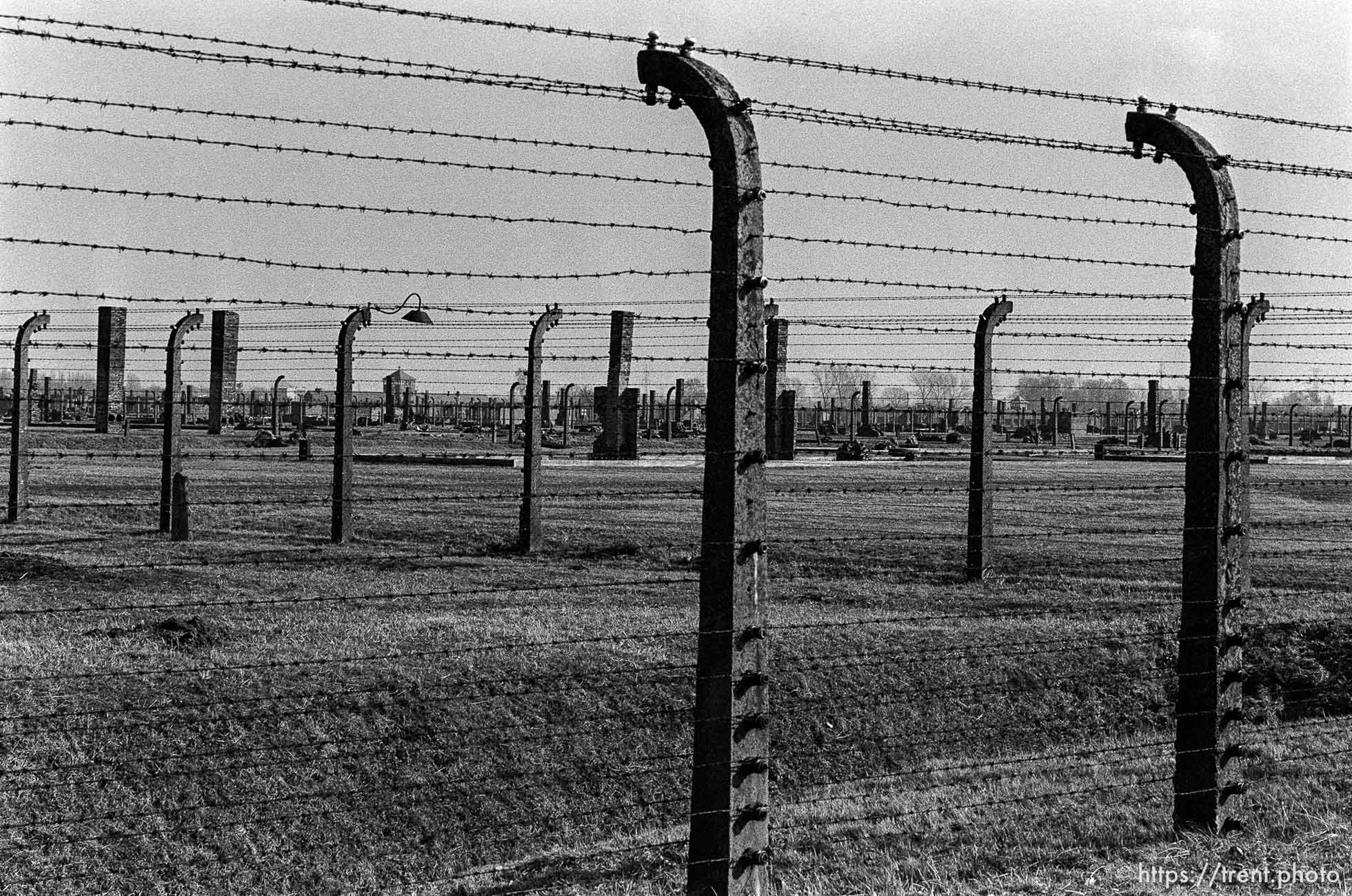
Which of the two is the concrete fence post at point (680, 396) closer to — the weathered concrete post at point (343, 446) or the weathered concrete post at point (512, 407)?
the weathered concrete post at point (512, 407)

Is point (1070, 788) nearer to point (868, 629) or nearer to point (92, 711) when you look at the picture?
point (868, 629)

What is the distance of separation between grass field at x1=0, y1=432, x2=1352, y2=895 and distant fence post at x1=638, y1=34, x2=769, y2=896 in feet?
1.71

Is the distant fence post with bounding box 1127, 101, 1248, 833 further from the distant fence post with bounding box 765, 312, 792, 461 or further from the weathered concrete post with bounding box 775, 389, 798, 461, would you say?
the weathered concrete post with bounding box 775, 389, 798, 461

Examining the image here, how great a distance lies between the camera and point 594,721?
27.2 feet

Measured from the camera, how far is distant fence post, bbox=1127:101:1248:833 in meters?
5.48

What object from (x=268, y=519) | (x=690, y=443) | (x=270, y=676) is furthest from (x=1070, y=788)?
(x=690, y=443)

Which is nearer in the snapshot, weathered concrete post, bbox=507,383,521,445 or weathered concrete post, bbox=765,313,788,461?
weathered concrete post, bbox=507,383,521,445

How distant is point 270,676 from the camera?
8273mm

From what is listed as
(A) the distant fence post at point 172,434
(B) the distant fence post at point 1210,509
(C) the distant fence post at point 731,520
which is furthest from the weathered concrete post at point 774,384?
(C) the distant fence post at point 731,520

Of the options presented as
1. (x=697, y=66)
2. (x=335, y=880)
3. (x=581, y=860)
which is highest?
(x=697, y=66)

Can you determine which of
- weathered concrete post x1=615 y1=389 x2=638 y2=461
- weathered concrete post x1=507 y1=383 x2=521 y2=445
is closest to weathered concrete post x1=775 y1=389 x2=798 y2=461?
weathered concrete post x1=615 y1=389 x2=638 y2=461

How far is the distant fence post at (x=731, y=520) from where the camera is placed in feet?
14.2

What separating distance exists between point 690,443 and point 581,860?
37.8 metres

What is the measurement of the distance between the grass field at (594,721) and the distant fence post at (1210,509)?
11.0 inches
